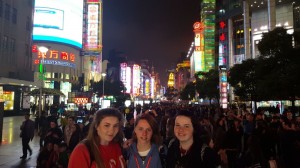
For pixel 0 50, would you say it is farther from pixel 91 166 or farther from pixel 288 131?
pixel 91 166

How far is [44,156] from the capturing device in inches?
327

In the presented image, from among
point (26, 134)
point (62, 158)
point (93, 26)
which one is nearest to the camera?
→ point (62, 158)

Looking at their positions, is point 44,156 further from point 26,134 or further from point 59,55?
point 59,55

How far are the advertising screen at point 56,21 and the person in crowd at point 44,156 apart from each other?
6098 centimetres

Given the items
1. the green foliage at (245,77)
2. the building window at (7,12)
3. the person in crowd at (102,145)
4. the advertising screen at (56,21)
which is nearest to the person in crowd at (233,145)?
the person in crowd at (102,145)

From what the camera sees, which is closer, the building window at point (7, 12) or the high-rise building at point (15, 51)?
the high-rise building at point (15, 51)

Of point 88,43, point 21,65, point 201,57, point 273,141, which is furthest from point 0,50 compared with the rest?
point 201,57

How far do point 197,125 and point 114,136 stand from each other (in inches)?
42.6

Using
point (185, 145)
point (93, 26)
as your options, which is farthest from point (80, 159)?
point (93, 26)

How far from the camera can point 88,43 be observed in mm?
78312

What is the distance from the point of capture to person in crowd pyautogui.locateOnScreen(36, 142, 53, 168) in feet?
26.7

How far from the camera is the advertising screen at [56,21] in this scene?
6444cm

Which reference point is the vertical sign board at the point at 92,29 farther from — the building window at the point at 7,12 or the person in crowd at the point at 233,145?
the person in crowd at the point at 233,145

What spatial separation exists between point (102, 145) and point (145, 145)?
726 millimetres
